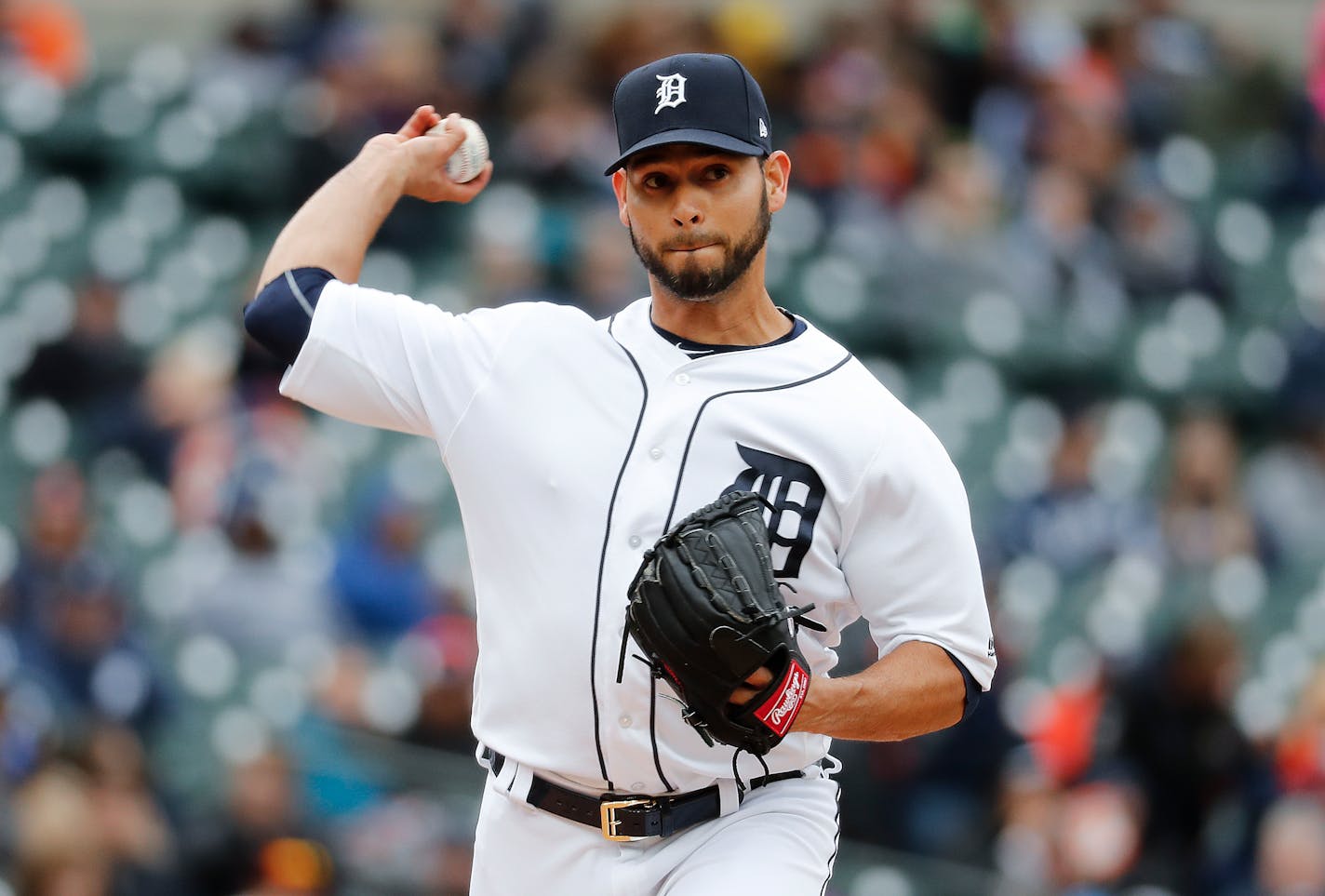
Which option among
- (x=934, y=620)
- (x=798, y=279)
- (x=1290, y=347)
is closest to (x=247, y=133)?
(x=798, y=279)

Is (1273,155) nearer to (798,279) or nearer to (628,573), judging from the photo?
(798,279)

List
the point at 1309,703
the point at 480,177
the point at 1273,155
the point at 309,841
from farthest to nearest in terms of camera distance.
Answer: the point at 1273,155
the point at 1309,703
the point at 309,841
the point at 480,177

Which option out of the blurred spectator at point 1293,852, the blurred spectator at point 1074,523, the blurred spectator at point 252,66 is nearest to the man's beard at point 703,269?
the blurred spectator at point 1293,852

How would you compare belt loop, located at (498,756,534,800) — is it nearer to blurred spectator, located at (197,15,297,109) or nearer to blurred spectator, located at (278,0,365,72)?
blurred spectator, located at (197,15,297,109)

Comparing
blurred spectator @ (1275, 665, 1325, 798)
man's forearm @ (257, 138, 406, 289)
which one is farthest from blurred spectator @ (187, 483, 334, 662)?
man's forearm @ (257, 138, 406, 289)

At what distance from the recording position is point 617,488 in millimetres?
3109

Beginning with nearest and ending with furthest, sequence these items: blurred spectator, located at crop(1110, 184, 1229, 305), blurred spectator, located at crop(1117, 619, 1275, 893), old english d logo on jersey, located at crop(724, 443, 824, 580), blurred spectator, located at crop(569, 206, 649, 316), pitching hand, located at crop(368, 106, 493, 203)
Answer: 1. old english d logo on jersey, located at crop(724, 443, 824, 580)
2. pitching hand, located at crop(368, 106, 493, 203)
3. blurred spectator, located at crop(1117, 619, 1275, 893)
4. blurred spectator, located at crop(569, 206, 649, 316)
5. blurred spectator, located at crop(1110, 184, 1229, 305)

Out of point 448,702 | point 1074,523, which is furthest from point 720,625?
point 1074,523

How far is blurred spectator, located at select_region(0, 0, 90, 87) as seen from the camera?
1021cm

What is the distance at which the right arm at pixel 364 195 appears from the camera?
3258mm

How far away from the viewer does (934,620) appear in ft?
10.1

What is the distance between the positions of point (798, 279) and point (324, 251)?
5928mm

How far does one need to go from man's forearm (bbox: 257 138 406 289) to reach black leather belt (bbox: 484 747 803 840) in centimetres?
92

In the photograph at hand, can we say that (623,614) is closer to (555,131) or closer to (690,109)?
(690,109)
